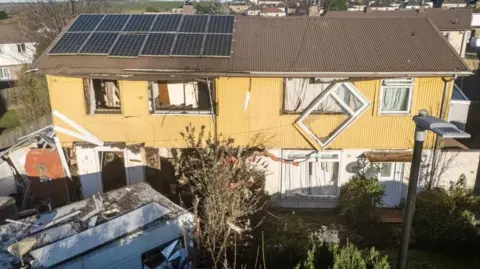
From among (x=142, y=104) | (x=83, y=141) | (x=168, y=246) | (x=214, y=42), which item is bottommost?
(x=168, y=246)

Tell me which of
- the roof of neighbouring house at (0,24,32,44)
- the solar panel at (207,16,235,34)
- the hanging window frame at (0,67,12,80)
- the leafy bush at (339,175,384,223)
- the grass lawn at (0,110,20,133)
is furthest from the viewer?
the hanging window frame at (0,67,12,80)

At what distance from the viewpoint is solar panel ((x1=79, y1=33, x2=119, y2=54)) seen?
42.6 ft

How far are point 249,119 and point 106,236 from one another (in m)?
6.30

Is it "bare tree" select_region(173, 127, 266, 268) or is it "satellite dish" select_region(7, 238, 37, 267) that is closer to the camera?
"satellite dish" select_region(7, 238, 37, 267)

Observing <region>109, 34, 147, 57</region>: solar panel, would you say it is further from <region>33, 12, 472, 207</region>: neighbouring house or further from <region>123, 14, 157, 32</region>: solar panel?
<region>123, 14, 157, 32</region>: solar panel

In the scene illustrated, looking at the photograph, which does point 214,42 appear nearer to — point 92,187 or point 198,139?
point 198,139

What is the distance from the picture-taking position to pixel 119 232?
8.77 meters

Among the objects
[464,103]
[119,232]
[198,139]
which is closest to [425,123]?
[119,232]

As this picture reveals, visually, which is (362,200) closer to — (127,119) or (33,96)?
(127,119)

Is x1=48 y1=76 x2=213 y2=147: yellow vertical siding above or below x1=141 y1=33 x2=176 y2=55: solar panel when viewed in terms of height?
below

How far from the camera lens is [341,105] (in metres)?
13.1

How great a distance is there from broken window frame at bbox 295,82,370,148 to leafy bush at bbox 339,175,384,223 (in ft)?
6.11

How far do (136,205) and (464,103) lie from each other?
16.1 metres

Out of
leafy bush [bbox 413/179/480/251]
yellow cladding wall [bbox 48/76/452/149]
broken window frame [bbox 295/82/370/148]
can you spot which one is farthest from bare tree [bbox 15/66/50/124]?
leafy bush [bbox 413/179/480/251]
